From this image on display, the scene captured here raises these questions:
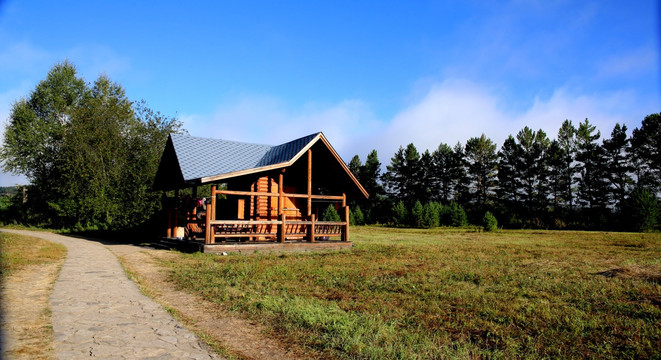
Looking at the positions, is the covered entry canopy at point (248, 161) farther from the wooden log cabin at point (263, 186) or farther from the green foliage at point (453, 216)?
the green foliage at point (453, 216)

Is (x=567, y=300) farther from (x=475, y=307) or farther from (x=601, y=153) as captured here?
(x=601, y=153)

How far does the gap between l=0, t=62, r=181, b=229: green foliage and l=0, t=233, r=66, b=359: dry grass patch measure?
58.0 ft

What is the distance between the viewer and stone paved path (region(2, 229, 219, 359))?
4.22 metres

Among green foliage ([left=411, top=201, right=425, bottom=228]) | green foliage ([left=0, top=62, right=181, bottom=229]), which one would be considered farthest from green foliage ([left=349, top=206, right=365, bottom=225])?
green foliage ([left=0, top=62, right=181, bottom=229])

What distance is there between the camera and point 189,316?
5.99 m

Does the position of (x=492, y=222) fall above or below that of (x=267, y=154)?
Answer: below

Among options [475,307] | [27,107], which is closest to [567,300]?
[475,307]

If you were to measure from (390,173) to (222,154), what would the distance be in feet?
175

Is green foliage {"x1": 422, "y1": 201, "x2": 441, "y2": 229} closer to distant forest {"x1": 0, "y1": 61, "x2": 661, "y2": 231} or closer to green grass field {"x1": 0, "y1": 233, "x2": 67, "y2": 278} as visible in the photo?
distant forest {"x1": 0, "y1": 61, "x2": 661, "y2": 231}

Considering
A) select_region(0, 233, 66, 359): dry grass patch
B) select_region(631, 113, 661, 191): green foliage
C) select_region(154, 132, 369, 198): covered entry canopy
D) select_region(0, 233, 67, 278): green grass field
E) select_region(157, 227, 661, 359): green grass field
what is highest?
select_region(631, 113, 661, 191): green foliage

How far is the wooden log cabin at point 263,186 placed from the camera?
1688cm

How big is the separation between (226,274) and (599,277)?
903 cm

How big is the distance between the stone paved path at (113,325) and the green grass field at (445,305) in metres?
1.17

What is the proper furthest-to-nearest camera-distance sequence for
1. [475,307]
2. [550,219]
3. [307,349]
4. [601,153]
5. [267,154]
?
[601,153] < [550,219] < [267,154] < [475,307] < [307,349]
